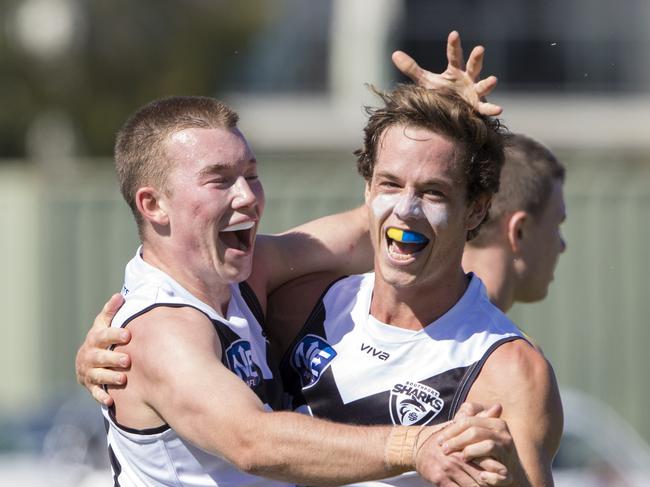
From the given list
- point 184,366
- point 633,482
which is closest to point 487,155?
point 184,366

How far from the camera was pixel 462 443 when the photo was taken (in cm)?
414

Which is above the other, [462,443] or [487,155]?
[487,155]

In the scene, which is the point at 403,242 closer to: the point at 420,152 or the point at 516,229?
the point at 420,152

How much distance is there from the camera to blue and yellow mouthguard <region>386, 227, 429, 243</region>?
4672 mm

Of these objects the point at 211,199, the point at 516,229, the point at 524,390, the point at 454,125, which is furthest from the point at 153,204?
the point at 516,229

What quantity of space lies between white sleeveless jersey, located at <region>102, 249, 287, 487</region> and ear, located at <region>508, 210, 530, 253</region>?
57.8 inches

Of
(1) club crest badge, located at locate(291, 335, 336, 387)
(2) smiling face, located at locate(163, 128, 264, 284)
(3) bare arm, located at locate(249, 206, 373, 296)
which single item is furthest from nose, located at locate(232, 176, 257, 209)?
(1) club crest badge, located at locate(291, 335, 336, 387)

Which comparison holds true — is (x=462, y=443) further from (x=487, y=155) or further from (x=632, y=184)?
(x=632, y=184)

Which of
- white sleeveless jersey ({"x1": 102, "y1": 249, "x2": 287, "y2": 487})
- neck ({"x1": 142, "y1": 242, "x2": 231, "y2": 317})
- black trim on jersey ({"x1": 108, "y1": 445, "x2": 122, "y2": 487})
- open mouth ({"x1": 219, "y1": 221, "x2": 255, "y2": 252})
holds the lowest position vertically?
black trim on jersey ({"x1": 108, "y1": 445, "x2": 122, "y2": 487})

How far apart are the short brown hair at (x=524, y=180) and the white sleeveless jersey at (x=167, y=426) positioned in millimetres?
1451

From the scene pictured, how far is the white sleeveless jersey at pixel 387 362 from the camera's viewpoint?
4.67 metres

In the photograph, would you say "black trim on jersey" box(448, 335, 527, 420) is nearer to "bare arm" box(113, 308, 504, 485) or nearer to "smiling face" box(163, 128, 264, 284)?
"bare arm" box(113, 308, 504, 485)

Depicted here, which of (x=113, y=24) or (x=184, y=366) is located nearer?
(x=184, y=366)

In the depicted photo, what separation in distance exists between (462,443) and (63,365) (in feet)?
37.1
